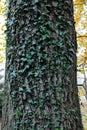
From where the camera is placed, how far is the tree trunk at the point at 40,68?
1600 millimetres

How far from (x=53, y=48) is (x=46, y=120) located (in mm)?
493

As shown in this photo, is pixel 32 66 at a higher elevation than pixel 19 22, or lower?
lower

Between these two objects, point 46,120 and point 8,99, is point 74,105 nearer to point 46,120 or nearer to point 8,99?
point 46,120

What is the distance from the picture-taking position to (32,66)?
5.46ft

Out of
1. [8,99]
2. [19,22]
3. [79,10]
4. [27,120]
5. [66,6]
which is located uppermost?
[79,10]

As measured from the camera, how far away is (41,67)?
166 centimetres

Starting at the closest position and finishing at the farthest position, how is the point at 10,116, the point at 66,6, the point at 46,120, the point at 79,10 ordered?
the point at 46,120, the point at 10,116, the point at 66,6, the point at 79,10

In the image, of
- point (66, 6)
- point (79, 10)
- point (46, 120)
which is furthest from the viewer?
point (79, 10)

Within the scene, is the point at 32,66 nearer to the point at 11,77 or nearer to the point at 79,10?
the point at 11,77

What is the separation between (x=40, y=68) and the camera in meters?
1.66

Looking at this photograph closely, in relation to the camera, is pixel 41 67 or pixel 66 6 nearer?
pixel 41 67

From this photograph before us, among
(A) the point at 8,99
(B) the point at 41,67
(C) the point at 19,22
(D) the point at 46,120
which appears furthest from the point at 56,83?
(C) the point at 19,22

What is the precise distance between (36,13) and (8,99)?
0.64 meters

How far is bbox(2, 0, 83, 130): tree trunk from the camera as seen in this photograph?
5.25 feet
